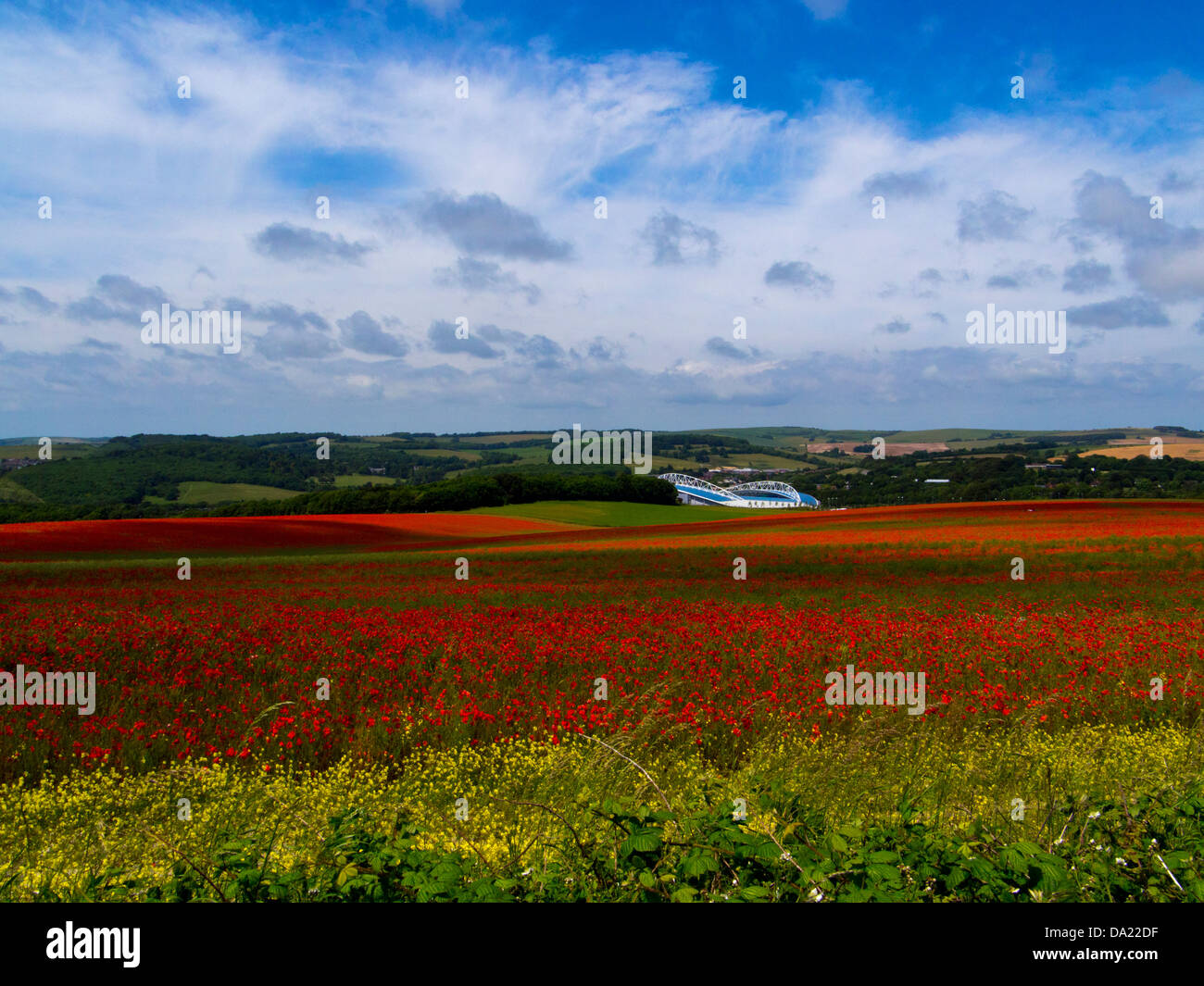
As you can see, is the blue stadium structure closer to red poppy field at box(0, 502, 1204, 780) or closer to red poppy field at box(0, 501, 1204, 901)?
red poppy field at box(0, 502, 1204, 780)

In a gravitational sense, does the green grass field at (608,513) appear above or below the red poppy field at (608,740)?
below

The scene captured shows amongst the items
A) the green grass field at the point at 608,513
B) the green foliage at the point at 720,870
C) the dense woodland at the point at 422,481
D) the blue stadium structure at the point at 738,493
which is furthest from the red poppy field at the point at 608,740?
the blue stadium structure at the point at 738,493

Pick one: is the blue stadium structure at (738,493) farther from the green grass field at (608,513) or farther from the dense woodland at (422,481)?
the green grass field at (608,513)

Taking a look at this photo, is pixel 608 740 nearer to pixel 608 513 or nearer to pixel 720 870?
pixel 720 870

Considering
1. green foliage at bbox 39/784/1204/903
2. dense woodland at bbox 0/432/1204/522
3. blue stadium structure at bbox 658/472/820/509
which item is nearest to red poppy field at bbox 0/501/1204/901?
green foliage at bbox 39/784/1204/903

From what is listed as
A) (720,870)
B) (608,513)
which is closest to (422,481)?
(608,513)

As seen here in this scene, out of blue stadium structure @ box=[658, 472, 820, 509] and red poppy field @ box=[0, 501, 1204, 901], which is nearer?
red poppy field @ box=[0, 501, 1204, 901]
